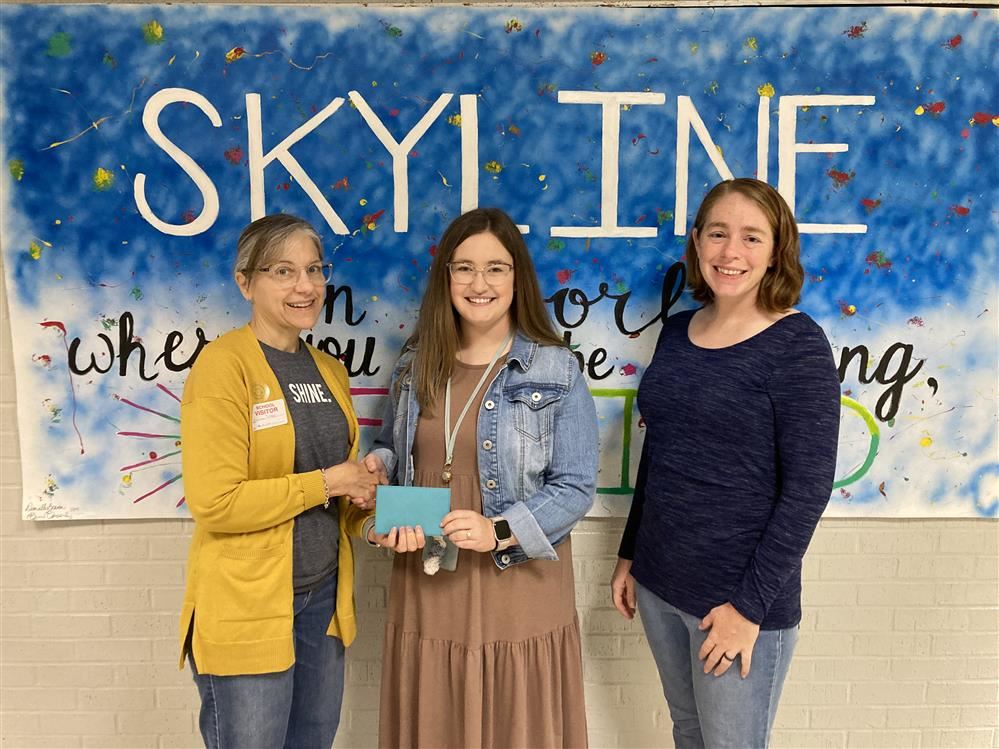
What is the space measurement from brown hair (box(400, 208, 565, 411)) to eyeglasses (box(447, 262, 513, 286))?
46 millimetres

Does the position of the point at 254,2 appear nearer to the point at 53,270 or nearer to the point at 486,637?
the point at 53,270

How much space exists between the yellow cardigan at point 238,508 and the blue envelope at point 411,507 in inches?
6.6

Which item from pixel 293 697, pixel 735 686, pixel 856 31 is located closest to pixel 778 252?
pixel 856 31

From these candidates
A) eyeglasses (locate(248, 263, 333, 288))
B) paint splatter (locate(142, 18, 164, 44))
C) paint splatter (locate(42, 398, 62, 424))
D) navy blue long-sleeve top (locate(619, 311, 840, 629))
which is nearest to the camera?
navy blue long-sleeve top (locate(619, 311, 840, 629))

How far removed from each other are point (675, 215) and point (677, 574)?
1.07 metres

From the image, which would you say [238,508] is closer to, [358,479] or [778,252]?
[358,479]

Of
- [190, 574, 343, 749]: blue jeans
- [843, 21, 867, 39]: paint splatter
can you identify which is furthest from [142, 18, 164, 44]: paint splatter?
[843, 21, 867, 39]: paint splatter

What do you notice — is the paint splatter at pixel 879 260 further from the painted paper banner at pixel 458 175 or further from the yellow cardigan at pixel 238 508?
the yellow cardigan at pixel 238 508

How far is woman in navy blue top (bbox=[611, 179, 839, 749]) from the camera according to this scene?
1585 millimetres

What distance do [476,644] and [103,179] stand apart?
5.63 ft

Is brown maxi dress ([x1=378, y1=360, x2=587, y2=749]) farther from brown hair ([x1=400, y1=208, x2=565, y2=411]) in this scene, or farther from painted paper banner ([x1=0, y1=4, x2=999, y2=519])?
painted paper banner ([x1=0, y1=4, x2=999, y2=519])

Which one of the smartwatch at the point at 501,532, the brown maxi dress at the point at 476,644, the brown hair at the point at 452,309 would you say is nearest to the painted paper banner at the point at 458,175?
the brown hair at the point at 452,309

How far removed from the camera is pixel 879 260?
218 cm

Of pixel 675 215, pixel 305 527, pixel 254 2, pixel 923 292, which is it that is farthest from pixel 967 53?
pixel 305 527
